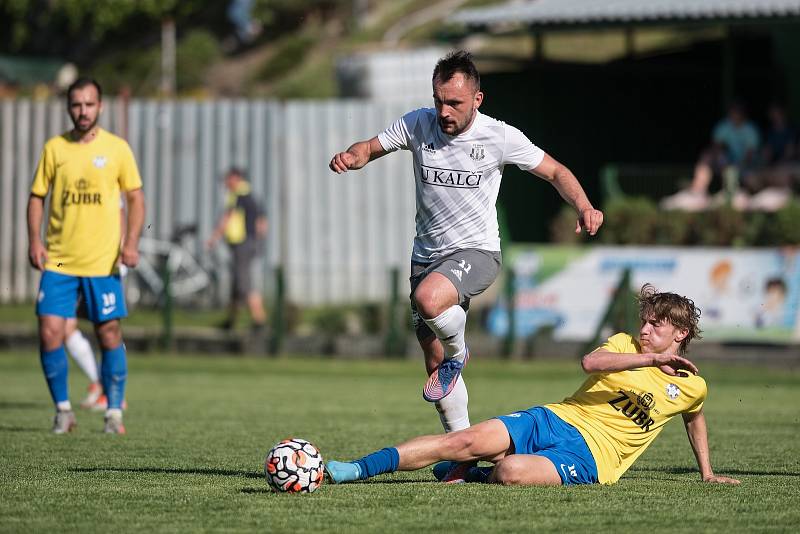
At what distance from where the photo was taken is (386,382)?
1659 cm

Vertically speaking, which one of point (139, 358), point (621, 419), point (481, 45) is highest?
point (481, 45)

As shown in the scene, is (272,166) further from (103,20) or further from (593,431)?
(103,20)

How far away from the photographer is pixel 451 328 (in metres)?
7.47

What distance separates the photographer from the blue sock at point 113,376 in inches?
395

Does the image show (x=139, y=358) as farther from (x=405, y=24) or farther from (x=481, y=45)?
(x=405, y=24)

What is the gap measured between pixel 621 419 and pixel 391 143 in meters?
2.03

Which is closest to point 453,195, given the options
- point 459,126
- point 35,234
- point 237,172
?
point 459,126

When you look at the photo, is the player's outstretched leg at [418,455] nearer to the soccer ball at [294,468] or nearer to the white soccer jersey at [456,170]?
the soccer ball at [294,468]

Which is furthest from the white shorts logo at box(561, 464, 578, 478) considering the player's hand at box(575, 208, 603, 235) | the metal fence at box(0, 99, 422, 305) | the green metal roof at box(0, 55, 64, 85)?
the green metal roof at box(0, 55, 64, 85)

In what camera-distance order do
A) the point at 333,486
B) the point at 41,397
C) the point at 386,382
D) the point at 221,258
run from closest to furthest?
1. the point at 333,486
2. the point at 41,397
3. the point at 386,382
4. the point at 221,258

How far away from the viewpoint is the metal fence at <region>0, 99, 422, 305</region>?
77.9 feet

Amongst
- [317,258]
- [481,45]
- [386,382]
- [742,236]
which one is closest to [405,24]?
[481,45]

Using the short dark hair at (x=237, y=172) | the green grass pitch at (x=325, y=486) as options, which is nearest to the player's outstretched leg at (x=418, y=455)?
the green grass pitch at (x=325, y=486)

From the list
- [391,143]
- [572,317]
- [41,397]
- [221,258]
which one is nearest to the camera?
[391,143]
